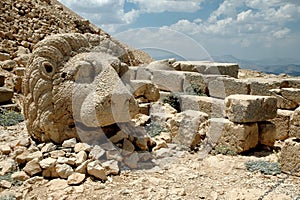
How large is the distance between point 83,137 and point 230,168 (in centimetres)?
231

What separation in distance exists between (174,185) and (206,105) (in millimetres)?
2888

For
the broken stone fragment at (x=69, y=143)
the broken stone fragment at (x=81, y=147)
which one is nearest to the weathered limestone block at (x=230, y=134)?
the broken stone fragment at (x=81, y=147)

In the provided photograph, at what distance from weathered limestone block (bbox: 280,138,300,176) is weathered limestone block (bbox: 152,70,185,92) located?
4277mm

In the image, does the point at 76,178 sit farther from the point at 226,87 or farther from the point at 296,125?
the point at 226,87

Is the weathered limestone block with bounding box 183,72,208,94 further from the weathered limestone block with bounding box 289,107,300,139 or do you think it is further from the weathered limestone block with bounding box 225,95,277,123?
the weathered limestone block with bounding box 289,107,300,139

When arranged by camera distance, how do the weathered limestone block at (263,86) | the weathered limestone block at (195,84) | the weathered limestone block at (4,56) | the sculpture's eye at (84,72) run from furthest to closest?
the weathered limestone block at (4,56) → the weathered limestone block at (195,84) → the weathered limestone block at (263,86) → the sculpture's eye at (84,72)

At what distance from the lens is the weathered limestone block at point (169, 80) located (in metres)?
8.58

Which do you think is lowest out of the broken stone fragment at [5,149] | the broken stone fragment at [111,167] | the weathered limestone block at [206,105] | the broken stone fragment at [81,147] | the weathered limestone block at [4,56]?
the broken stone fragment at [111,167]

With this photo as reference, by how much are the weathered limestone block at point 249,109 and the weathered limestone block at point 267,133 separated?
0.47ft

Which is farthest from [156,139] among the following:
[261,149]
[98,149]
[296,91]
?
[296,91]

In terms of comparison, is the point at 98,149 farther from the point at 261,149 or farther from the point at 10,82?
the point at 10,82

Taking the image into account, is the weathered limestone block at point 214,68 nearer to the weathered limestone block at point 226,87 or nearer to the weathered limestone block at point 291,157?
the weathered limestone block at point 226,87

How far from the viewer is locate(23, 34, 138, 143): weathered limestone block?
4734 mm

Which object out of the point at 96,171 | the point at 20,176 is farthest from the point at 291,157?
the point at 20,176
